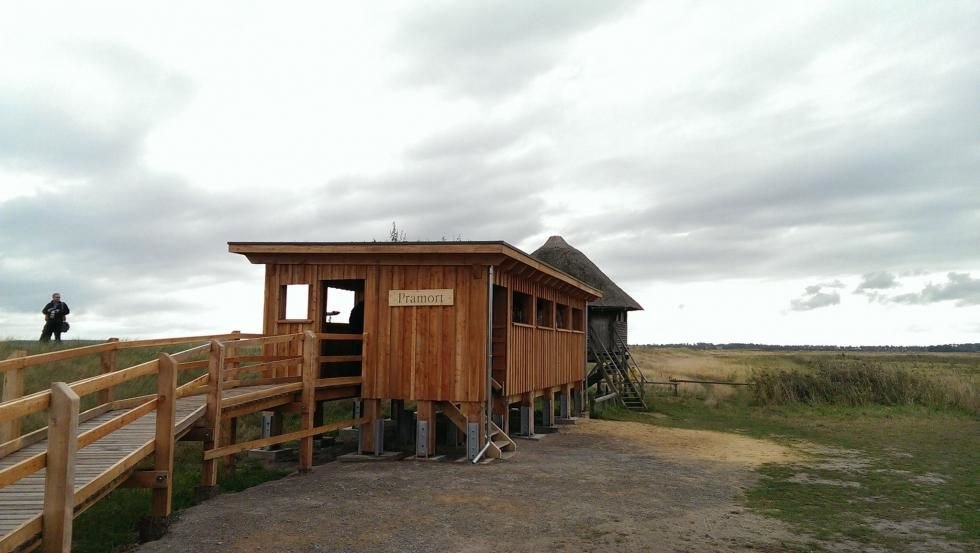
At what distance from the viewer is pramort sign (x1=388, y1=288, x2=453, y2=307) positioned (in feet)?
40.7

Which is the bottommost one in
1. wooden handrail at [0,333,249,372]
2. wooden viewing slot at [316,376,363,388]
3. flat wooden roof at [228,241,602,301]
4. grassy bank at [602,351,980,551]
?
grassy bank at [602,351,980,551]

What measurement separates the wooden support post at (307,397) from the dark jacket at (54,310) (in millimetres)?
11019

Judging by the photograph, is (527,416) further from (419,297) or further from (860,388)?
(860,388)

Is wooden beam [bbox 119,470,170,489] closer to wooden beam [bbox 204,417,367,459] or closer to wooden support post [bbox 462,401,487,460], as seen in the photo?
wooden beam [bbox 204,417,367,459]

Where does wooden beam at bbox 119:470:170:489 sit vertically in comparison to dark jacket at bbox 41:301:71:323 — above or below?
below

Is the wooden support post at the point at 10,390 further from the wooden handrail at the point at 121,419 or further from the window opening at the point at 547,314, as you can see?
the window opening at the point at 547,314

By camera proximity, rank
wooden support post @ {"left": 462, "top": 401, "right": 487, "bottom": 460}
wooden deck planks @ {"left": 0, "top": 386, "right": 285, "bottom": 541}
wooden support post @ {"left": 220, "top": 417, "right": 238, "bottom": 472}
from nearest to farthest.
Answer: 1. wooden deck planks @ {"left": 0, "top": 386, "right": 285, "bottom": 541}
2. wooden support post @ {"left": 220, "top": 417, "right": 238, "bottom": 472}
3. wooden support post @ {"left": 462, "top": 401, "right": 487, "bottom": 460}

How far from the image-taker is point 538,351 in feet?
53.2

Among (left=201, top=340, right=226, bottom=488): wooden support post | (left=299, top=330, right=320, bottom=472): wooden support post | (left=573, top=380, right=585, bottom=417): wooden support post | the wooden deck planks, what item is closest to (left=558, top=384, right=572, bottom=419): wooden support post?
(left=573, top=380, right=585, bottom=417): wooden support post

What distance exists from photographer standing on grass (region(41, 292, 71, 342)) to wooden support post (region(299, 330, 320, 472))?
36.0ft

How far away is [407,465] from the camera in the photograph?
11664 millimetres

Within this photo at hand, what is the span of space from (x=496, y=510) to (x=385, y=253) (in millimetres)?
5434

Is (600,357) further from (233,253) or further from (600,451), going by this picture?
(233,253)

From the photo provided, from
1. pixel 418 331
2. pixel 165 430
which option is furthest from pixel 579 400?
pixel 165 430
